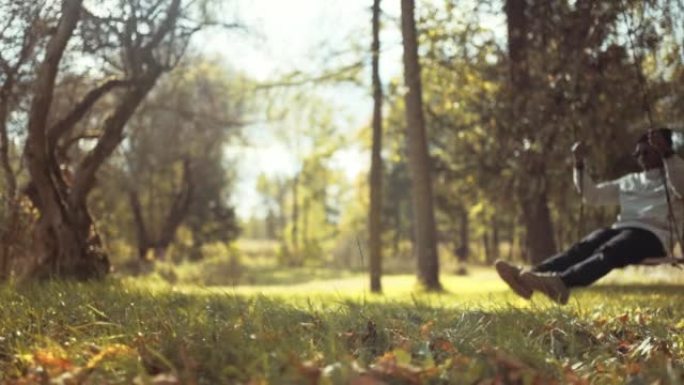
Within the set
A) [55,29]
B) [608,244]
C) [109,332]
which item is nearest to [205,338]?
[109,332]

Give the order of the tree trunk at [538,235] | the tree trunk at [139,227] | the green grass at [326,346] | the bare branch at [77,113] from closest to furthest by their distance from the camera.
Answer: the green grass at [326,346] → the bare branch at [77,113] → the tree trunk at [538,235] → the tree trunk at [139,227]

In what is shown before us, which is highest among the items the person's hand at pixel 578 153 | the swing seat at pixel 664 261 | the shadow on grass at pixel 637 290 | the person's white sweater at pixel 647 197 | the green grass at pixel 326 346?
the person's hand at pixel 578 153

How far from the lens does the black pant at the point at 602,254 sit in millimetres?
6457

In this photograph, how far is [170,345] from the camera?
3.43m

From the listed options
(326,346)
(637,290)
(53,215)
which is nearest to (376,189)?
(637,290)

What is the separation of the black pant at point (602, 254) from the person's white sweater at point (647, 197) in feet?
0.34

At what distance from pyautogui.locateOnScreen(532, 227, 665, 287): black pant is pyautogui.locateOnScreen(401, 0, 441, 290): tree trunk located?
6577 millimetres

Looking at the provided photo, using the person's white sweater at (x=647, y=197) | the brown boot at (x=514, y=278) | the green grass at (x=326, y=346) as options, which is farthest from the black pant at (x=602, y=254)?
the green grass at (x=326, y=346)

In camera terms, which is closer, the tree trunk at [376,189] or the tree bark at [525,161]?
the tree bark at [525,161]

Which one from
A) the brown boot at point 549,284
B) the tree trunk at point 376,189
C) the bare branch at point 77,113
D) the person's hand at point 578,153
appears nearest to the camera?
the brown boot at point 549,284

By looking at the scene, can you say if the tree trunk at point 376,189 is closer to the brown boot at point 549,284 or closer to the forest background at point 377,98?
the forest background at point 377,98

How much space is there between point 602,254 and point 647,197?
929mm

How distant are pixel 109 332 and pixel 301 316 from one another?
1124 mm

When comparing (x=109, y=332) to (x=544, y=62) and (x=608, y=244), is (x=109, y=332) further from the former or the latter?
(x=544, y=62)
